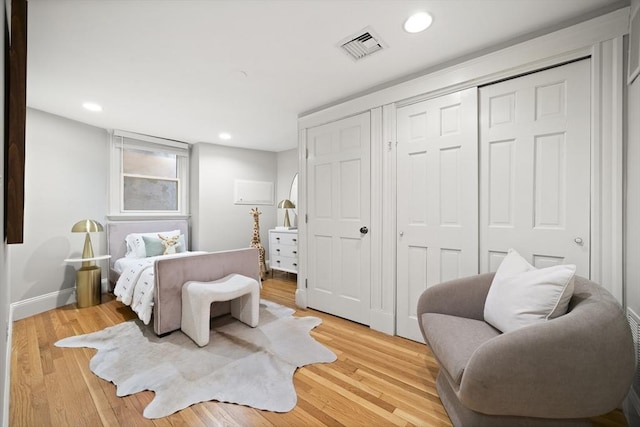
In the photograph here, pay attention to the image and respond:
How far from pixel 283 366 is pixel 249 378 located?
0.82 feet

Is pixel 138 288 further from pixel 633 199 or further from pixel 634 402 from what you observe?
pixel 633 199

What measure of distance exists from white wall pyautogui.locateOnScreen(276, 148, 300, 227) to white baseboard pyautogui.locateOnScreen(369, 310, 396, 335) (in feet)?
9.18

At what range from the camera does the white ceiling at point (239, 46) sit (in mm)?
1549

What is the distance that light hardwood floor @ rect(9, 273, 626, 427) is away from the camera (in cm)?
141

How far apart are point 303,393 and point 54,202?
3.66 m

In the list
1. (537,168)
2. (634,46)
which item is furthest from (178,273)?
(634,46)

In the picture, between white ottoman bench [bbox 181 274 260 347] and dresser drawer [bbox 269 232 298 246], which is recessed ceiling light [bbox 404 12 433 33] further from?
dresser drawer [bbox 269 232 298 246]

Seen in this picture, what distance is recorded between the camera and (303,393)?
1.62 m

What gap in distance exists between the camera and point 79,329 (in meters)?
2.50

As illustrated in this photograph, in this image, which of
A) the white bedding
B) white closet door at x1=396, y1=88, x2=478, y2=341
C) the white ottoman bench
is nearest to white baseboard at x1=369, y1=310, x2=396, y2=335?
white closet door at x1=396, y1=88, x2=478, y2=341

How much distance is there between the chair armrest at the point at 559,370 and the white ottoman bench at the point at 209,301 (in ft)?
6.21

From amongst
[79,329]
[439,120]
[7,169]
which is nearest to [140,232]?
[79,329]

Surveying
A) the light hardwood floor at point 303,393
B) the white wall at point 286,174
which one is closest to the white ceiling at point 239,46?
the white wall at point 286,174

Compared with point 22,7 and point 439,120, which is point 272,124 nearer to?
point 439,120
